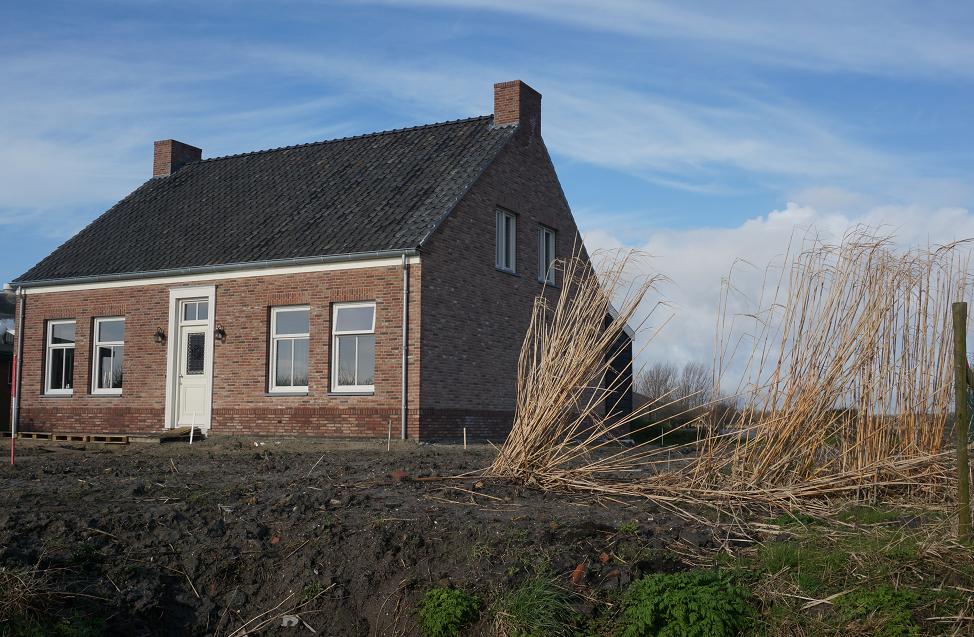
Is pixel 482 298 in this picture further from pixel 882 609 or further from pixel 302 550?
pixel 882 609

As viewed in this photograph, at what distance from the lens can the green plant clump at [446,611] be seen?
5414 millimetres

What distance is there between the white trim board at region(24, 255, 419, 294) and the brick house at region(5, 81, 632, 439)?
0.04 m

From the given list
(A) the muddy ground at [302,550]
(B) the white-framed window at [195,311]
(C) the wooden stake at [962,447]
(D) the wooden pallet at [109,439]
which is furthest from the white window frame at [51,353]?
(C) the wooden stake at [962,447]

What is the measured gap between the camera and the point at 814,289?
773cm

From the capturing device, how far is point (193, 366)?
19.3 meters

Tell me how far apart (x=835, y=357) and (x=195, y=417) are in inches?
562

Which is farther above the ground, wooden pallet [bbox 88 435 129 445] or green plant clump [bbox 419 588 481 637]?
wooden pallet [bbox 88 435 129 445]

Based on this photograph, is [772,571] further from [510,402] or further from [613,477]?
[510,402]

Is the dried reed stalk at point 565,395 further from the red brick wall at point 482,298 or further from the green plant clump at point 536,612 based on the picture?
the red brick wall at point 482,298

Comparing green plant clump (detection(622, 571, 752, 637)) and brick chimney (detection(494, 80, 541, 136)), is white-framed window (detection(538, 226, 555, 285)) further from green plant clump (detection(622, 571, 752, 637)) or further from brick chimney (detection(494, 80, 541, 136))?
green plant clump (detection(622, 571, 752, 637))

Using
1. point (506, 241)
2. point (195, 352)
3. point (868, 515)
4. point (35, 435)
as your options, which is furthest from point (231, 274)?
point (868, 515)

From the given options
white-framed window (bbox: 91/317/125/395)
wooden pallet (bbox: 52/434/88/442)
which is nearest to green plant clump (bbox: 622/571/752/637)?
wooden pallet (bbox: 52/434/88/442)

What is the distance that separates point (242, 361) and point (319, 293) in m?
2.14

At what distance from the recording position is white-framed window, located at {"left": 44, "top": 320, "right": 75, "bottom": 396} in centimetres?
2098
